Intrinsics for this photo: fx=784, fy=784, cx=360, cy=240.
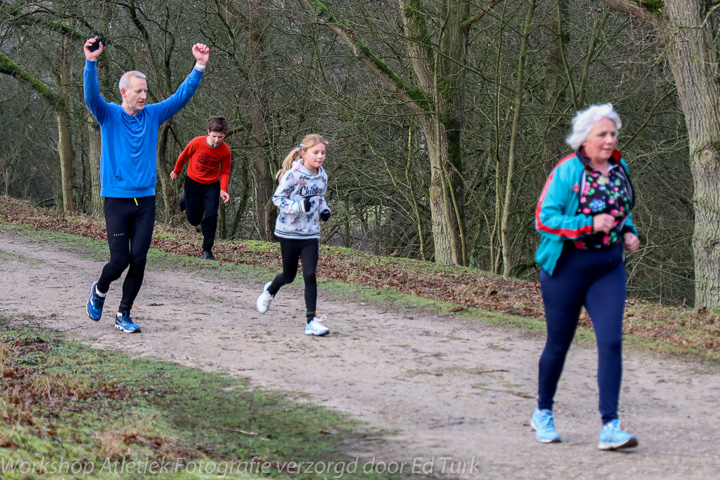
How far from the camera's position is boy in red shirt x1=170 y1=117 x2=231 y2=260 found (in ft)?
35.3

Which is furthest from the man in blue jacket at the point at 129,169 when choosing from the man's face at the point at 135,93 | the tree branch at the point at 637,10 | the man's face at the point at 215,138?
the tree branch at the point at 637,10

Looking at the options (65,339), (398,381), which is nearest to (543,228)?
(398,381)

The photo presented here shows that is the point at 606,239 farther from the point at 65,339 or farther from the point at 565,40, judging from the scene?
the point at 565,40

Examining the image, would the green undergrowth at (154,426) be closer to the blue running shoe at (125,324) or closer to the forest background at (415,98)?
the blue running shoe at (125,324)

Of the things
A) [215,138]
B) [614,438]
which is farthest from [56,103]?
[614,438]

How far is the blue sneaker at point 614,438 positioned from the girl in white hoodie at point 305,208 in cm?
314

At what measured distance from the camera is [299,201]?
680cm

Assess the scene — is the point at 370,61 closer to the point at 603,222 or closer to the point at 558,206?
the point at 558,206

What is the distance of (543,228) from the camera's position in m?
4.24

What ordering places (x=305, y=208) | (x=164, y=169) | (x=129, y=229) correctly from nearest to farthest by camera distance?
(x=129, y=229)
(x=305, y=208)
(x=164, y=169)

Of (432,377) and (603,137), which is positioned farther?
(432,377)

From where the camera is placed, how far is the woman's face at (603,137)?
4203 mm

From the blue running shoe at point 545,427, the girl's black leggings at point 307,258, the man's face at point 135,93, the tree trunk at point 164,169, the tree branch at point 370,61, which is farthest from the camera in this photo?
the tree trunk at point 164,169

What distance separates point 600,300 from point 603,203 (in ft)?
1.71
